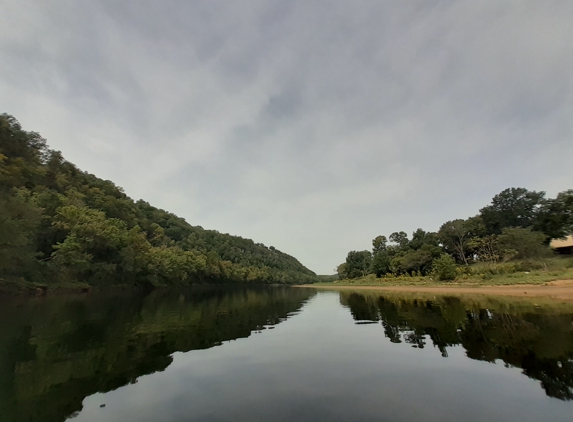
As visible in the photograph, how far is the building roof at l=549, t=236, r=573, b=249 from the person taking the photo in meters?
66.4

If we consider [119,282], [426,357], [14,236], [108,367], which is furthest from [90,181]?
[426,357]

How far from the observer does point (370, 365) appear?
10.7 metres

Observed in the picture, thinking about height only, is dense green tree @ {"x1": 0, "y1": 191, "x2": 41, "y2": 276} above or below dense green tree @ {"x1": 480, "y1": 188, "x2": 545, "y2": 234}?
below

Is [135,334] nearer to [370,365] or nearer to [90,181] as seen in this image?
[370,365]

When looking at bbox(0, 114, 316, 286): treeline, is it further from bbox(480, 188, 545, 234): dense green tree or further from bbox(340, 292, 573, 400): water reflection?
bbox(480, 188, 545, 234): dense green tree

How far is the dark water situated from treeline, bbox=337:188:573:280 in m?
55.4

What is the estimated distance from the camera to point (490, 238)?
268 feet

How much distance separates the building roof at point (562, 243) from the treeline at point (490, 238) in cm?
193

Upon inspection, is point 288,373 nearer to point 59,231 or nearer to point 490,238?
point 59,231

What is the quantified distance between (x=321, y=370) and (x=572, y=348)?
10.5 meters

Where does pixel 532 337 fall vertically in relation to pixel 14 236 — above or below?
below

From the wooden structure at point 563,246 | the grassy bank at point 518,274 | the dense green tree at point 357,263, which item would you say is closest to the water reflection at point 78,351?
the grassy bank at point 518,274

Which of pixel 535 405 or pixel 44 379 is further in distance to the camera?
pixel 44 379

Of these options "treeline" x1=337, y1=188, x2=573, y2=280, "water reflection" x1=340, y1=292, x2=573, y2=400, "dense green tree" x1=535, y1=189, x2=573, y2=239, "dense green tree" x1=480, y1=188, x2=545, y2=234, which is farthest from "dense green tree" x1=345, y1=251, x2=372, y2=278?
"water reflection" x1=340, y1=292, x2=573, y2=400
